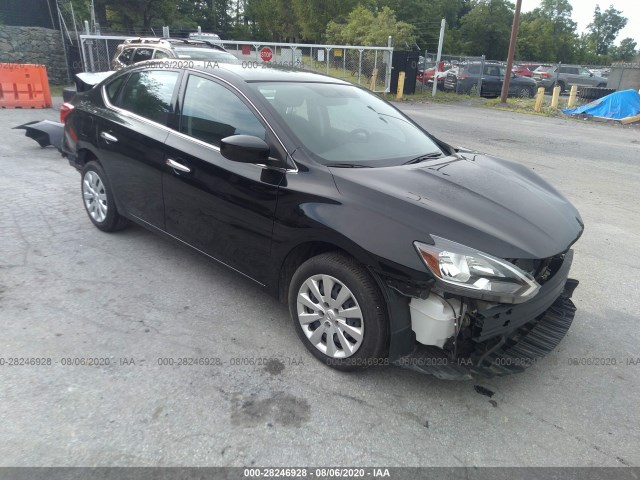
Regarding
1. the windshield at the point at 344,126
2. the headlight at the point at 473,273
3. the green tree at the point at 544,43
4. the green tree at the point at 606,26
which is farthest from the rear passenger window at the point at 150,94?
the green tree at the point at 606,26

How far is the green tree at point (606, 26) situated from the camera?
9550cm

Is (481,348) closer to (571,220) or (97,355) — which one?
(571,220)

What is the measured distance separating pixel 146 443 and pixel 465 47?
6320 centimetres

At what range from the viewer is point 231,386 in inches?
110

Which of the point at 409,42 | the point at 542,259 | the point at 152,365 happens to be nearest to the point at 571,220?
the point at 542,259

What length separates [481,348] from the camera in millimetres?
2686

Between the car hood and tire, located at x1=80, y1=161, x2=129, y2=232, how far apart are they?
2.63 metres

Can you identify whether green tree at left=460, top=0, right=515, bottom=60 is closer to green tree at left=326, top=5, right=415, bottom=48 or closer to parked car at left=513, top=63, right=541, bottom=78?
parked car at left=513, top=63, right=541, bottom=78

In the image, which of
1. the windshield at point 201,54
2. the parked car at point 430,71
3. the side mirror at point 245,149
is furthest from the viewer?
the parked car at point 430,71

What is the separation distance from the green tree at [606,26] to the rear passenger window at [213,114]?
112 metres

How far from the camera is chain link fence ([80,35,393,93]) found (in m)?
17.3

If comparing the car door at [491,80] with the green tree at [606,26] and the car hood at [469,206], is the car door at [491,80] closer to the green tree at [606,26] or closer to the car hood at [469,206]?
the car hood at [469,206]

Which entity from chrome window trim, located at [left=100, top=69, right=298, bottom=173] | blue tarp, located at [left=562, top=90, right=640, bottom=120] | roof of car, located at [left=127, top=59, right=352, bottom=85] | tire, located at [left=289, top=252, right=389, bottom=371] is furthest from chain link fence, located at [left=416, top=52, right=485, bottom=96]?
tire, located at [left=289, top=252, right=389, bottom=371]

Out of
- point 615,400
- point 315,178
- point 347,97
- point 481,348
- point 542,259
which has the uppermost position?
point 347,97
